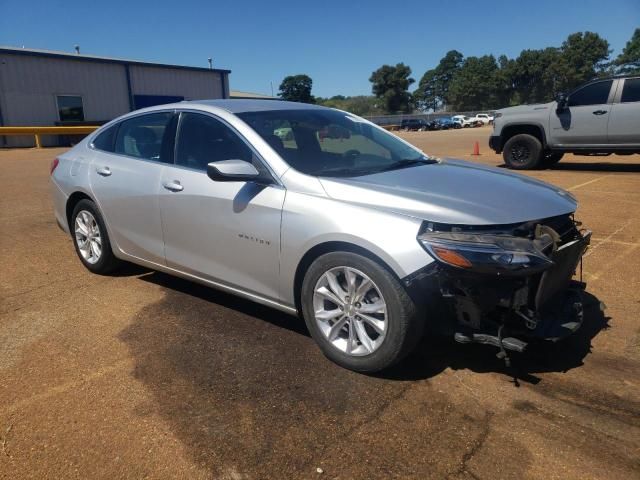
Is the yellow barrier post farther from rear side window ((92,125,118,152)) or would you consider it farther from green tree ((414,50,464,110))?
green tree ((414,50,464,110))

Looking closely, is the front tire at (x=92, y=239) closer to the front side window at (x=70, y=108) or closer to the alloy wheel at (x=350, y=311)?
the alloy wheel at (x=350, y=311)

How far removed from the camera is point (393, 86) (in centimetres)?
10362

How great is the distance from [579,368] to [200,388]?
2290 mm

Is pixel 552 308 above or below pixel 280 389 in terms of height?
above

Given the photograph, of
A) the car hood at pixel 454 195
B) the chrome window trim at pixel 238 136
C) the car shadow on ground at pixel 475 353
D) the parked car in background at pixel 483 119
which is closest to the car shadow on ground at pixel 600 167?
the car shadow on ground at pixel 475 353

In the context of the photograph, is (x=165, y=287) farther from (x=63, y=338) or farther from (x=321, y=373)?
(x=321, y=373)

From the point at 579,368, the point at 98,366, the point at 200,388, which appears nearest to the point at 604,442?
the point at 579,368

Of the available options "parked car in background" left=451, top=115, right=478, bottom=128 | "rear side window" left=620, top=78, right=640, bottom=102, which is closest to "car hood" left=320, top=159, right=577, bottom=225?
"rear side window" left=620, top=78, right=640, bottom=102

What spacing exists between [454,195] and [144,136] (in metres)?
2.75

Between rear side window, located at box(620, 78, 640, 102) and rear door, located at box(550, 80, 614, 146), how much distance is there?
244 millimetres

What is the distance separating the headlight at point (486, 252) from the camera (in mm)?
2676

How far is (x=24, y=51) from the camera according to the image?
2895 cm

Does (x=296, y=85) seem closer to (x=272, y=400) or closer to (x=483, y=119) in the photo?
(x=483, y=119)

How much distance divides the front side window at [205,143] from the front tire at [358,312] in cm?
106
